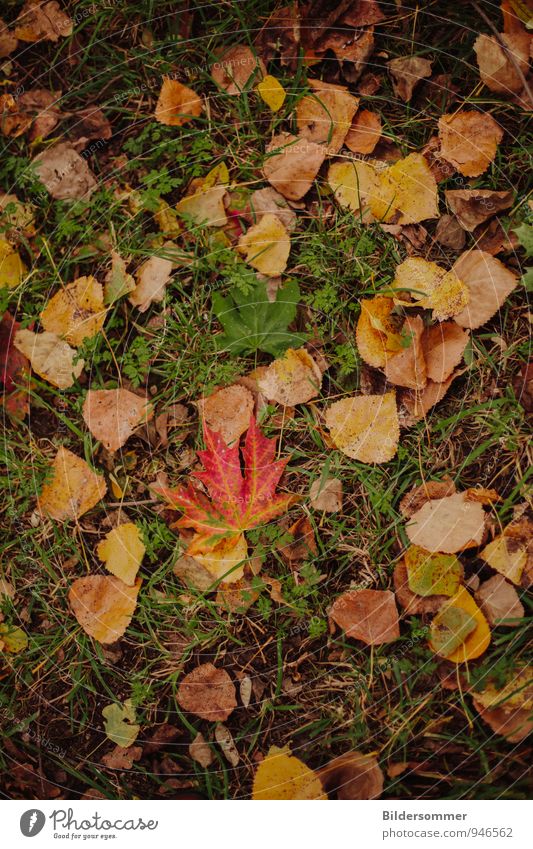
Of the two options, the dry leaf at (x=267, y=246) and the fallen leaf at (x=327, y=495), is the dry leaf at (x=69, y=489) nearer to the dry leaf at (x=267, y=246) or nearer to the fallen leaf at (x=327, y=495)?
the fallen leaf at (x=327, y=495)

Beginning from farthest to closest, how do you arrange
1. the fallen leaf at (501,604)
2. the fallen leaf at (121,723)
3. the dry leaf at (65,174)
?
the dry leaf at (65,174), the fallen leaf at (121,723), the fallen leaf at (501,604)

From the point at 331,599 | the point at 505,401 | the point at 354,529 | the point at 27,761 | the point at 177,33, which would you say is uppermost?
the point at 177,33

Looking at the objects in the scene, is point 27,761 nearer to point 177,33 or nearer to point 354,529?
point 354,529

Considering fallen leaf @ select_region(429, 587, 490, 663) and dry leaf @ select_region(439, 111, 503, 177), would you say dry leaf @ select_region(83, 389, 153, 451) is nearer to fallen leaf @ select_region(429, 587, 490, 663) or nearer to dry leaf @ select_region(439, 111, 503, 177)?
fallen leaf @ select_region(429, 587, 490, 663)

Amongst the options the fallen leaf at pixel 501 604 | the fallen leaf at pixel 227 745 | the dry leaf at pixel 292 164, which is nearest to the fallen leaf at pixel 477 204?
the dry leaf at pixel 292 164
